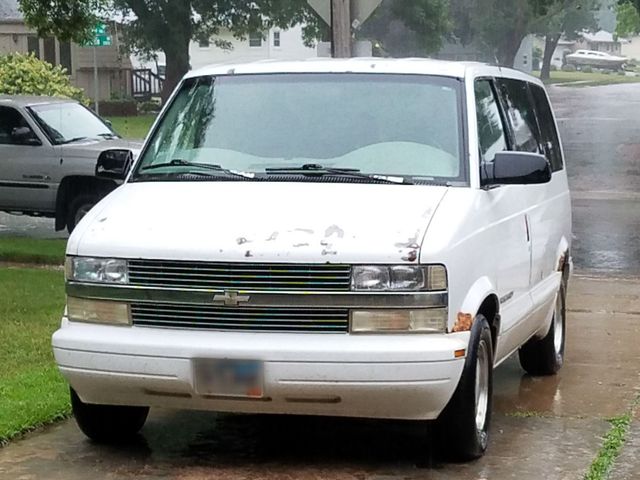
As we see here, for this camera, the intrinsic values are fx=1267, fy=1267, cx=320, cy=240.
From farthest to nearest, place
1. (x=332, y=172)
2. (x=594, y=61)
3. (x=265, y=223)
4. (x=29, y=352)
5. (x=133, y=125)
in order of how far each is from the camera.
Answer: (x=594, y=61) → (x=133, y=125) → (x=29, y=352) → (x=332, y=172) → (x=265, y=223)

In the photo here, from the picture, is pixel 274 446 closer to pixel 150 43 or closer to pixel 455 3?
pixel 150 43

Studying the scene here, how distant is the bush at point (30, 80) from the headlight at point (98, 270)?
2413cm

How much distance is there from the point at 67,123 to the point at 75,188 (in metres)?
1.29

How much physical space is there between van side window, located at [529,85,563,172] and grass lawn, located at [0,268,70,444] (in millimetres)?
3460

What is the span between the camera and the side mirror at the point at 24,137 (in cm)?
1549

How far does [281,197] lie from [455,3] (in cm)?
6298

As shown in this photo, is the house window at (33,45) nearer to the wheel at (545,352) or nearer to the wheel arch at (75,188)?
the wheel arch at (75,188)

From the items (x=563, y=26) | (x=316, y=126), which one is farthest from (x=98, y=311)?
(x=563, y=26)

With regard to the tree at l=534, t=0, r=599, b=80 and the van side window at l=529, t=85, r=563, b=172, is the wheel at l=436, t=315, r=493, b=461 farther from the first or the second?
the tree at l=534, t=0, r=599, b=80

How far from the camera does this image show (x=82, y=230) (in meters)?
5.96

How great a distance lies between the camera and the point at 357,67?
691 cm

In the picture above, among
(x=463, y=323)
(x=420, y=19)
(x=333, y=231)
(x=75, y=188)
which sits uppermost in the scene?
(x=420, y=19)

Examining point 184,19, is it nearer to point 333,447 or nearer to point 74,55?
point 74,55

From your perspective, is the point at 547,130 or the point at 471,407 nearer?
the point at 471,407
